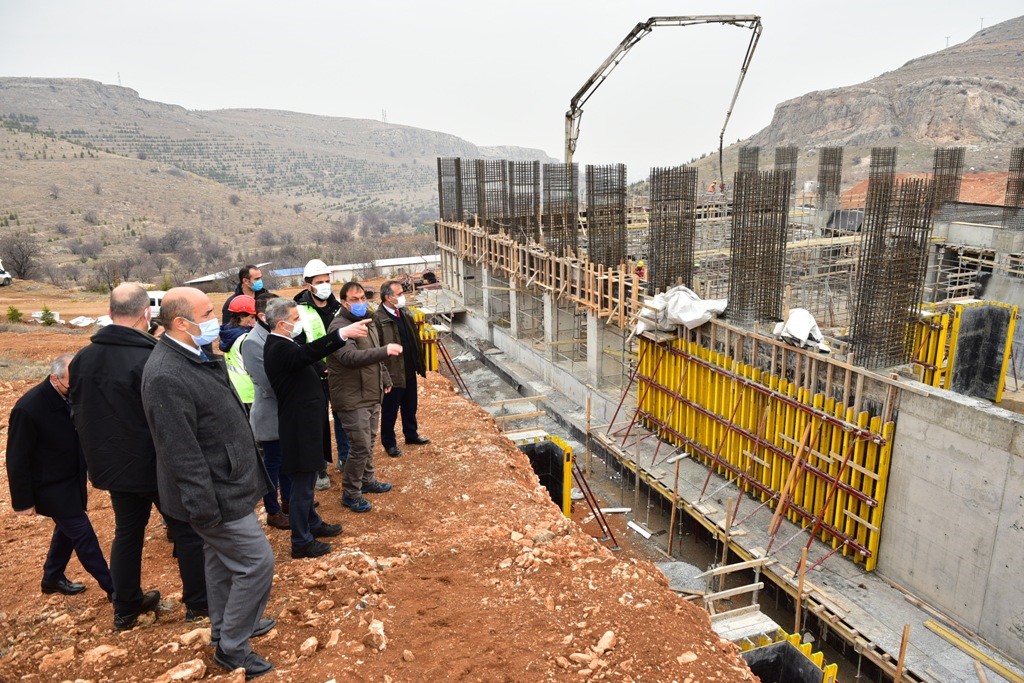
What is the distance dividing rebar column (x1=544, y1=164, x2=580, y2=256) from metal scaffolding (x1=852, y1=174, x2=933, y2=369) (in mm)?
7942

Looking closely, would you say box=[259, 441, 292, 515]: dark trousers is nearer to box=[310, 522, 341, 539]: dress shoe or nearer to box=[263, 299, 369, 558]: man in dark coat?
box=[310, 522, 341, 539]: dress shoe

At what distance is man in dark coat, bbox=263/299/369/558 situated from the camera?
4.06 metres

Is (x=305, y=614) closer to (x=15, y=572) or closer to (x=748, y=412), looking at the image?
(x=15, y=572)

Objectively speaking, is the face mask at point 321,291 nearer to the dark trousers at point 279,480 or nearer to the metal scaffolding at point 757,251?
the dark trousers at point 279,480

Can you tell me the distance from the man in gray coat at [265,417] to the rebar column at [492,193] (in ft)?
48.5

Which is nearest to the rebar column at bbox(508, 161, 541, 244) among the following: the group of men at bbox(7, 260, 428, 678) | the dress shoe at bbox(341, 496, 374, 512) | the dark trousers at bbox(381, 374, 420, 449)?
the dark trousers at bbox(381, 374, 420, 449)

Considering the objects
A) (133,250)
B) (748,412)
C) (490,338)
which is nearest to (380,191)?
(133,250)

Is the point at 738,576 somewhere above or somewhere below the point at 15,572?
below

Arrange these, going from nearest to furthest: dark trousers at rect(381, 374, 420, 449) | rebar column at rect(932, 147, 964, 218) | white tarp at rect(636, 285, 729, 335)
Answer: dark trousers at rect(381, 374, 420, 449), white tarp at rect(636, 285, 729, 335), rebar column at rect(932, 147, 964, 218)

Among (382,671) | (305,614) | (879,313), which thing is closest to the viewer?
(382,671)

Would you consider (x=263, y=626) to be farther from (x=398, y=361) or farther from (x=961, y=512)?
(x=961, y=512)

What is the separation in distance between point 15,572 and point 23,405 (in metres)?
1.70

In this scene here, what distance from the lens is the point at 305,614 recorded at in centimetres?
379

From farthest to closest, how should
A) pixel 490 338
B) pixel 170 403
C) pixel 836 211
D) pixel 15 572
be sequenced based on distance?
pixel 836 211, pixel 490 338, pixel 15 572, pixel 170 403
